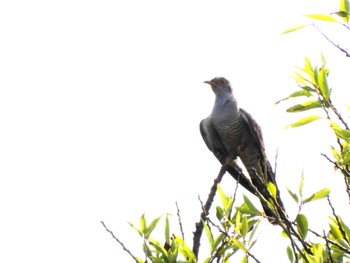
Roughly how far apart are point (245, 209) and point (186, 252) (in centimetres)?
59

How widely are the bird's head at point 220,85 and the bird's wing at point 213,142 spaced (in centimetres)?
80

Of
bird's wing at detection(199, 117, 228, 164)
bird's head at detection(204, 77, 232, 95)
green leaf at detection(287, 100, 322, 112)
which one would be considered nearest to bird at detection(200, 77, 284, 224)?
bird's wing at detection(199, 117, 228, 164)

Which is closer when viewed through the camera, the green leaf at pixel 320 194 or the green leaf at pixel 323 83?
the green leaf at pixel 320 194

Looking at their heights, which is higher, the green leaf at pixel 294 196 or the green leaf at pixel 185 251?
the green leaf at pixel 294 196

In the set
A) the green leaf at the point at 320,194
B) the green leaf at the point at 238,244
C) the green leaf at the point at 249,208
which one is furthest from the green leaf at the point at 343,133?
the green leaf at the point at 238,244

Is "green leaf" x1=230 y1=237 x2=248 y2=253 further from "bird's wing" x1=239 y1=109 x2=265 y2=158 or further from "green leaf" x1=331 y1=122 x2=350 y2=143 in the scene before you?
"bird's wing" x1=239 y1=109 x2=265 y2=158

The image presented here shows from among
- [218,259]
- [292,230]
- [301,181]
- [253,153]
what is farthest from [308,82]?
[253,153]

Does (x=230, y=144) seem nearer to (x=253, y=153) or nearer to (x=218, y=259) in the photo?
(x=253, y=153)

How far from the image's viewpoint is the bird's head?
10.8m

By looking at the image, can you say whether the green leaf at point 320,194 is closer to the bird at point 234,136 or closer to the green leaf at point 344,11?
the green leaf at point 344,11

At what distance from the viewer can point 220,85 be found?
10898 mm

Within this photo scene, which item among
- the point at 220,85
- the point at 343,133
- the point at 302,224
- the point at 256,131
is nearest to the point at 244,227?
the point at 302,224

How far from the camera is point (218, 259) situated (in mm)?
3338

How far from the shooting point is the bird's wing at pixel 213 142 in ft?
32.7
